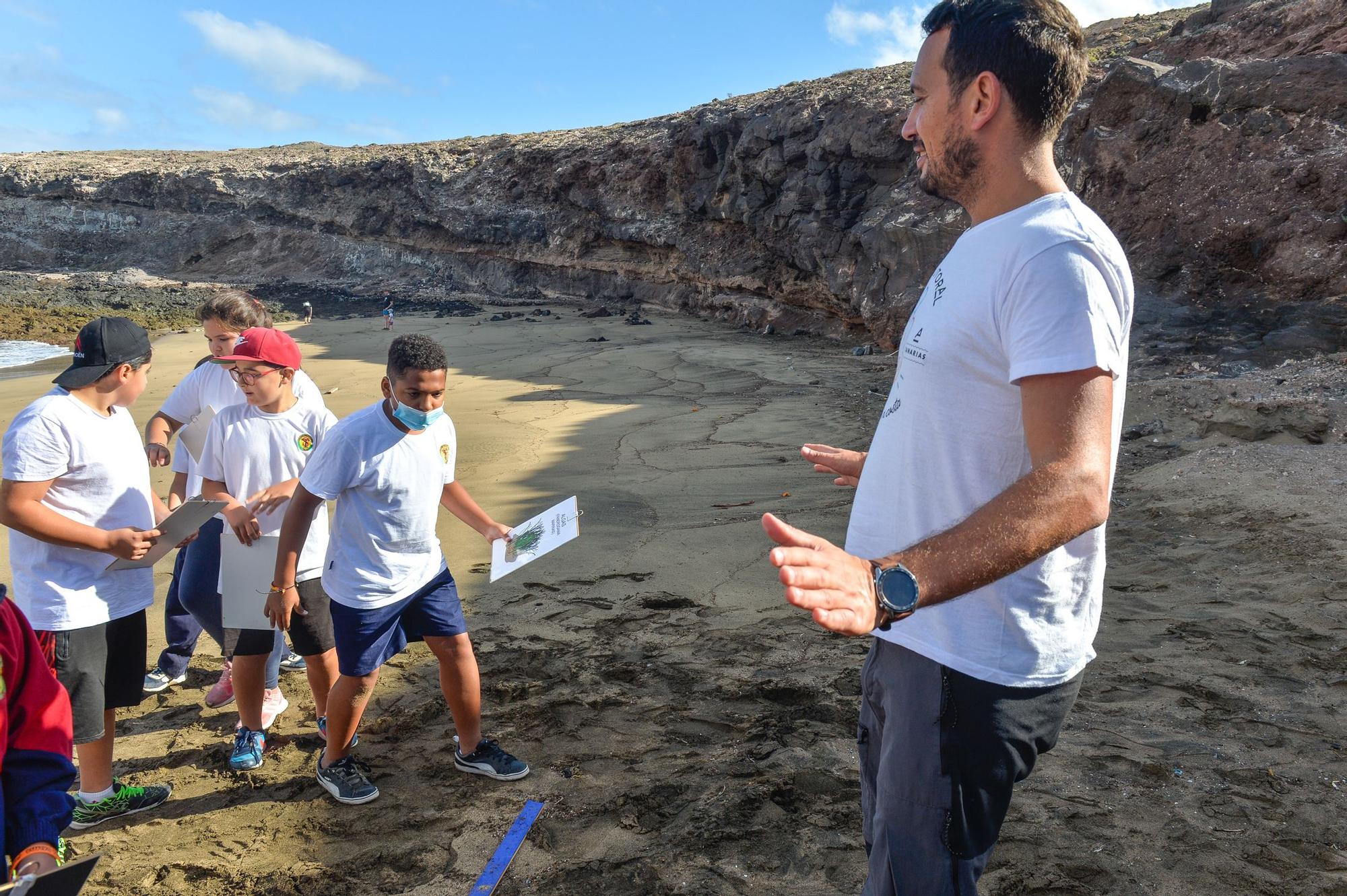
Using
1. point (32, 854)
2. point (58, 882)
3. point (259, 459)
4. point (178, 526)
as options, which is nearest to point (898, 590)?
point (58, 882)

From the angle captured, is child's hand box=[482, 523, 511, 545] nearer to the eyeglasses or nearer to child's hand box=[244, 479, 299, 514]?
child's hand box=[244, 479, 299, 514]

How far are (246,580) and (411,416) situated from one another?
0.99m

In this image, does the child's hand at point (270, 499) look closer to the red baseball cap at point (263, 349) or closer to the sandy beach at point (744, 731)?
the red baseball cap at point (263, 349)

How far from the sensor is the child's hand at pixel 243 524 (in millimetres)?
3395

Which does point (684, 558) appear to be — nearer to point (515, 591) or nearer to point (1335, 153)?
point (515, 591)

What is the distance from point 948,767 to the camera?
157 cm

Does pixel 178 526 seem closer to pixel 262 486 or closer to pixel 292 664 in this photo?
pixel 262 486

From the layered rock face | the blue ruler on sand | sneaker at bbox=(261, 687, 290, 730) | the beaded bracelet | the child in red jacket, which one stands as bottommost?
the blue ruler on sand

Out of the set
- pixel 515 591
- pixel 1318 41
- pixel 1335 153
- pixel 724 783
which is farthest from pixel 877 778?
pixel 1318 41

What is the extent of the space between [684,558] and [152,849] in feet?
11.2

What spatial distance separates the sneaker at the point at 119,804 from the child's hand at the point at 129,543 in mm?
921

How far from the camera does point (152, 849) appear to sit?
309 cm

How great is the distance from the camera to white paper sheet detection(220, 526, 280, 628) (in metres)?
3.45

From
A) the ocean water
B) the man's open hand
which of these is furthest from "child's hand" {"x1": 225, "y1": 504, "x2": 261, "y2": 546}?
the ocean water
